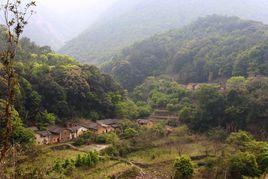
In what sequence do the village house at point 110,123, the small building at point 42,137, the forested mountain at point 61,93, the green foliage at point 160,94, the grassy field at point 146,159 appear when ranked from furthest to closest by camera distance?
the green foliage at point 160,94, the village house at point 110,123, the forested mountain at point 61,93, the small building at point 42,137, the grassy field at point 146,159

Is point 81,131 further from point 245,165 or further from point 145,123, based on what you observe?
point 245,165

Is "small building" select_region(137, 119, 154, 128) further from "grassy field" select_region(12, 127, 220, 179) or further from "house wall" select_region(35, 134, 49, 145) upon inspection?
"house wall" select_region(35, 134, 49, 145)

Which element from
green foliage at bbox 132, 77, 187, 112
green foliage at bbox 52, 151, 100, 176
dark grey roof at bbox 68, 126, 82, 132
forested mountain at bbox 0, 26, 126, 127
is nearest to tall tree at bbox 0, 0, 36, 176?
green foliage at bbox 52, 151, 100, 176

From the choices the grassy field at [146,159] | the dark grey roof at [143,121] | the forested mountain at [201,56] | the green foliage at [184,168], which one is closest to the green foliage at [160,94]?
the dark grey roof at [143,121]

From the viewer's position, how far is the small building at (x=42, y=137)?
26703 mm

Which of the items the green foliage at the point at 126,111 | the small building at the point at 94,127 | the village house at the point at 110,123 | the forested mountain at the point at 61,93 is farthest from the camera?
the green foliage at the point at 126,111

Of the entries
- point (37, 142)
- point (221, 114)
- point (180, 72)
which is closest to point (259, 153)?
point (221, 114)

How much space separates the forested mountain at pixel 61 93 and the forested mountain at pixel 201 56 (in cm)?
1374

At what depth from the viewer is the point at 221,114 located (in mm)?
32188

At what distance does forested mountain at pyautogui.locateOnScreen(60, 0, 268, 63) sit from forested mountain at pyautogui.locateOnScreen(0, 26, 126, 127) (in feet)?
116

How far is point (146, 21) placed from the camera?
100 m

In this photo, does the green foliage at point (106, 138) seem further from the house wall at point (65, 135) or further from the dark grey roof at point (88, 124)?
the house wall at point (65, 135)

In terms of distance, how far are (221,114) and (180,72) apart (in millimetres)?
19995

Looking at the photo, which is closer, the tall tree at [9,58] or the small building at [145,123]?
the tall tree at [9,58]
